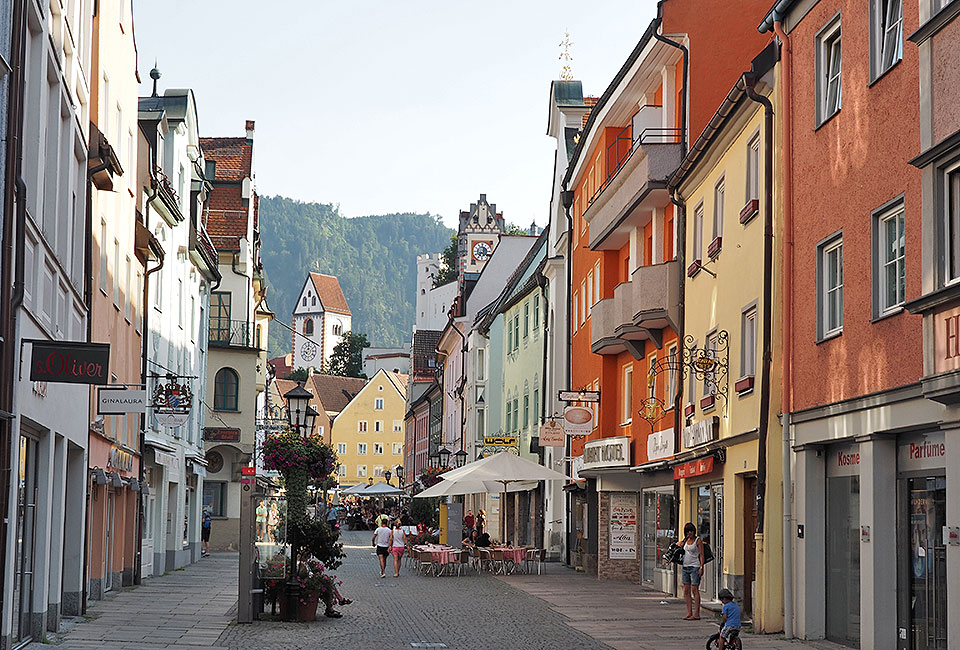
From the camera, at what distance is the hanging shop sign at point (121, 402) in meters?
22.7

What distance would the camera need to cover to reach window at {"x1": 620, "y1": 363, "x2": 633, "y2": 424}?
3319 centimetres

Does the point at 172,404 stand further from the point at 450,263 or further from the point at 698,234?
the point at 450,263


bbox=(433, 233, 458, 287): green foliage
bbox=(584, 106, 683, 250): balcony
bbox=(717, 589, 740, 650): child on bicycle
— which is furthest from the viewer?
bbox=(433, 233, 458, 287): green foliage

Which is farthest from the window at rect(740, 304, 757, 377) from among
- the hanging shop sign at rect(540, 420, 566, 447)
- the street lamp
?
the street lamp

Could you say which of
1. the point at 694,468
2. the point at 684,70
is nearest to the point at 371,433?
the point at 684,70

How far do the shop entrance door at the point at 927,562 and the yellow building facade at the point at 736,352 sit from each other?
3.87 metres

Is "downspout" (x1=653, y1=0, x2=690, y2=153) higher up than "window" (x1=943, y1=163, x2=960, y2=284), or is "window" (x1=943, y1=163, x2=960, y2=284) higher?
"downspout" (x1=653, y1=0, x2=690, y2=153)

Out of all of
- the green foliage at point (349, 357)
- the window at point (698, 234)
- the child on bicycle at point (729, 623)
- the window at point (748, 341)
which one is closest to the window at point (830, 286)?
the window at point (748, 341)

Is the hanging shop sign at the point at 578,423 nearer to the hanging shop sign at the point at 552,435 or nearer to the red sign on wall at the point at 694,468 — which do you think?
the hanging shop sign at the point at 552,435

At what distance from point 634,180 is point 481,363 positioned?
111 ft

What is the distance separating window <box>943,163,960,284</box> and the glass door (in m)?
4.50

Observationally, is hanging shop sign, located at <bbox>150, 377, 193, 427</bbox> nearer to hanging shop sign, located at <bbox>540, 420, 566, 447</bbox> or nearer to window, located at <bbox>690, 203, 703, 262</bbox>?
hanging shop sign, located at <bbox>540, 420, 566, 447</bbox>

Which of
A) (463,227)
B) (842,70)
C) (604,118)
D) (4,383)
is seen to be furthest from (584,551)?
(463,227)

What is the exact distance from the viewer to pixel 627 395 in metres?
33.6
